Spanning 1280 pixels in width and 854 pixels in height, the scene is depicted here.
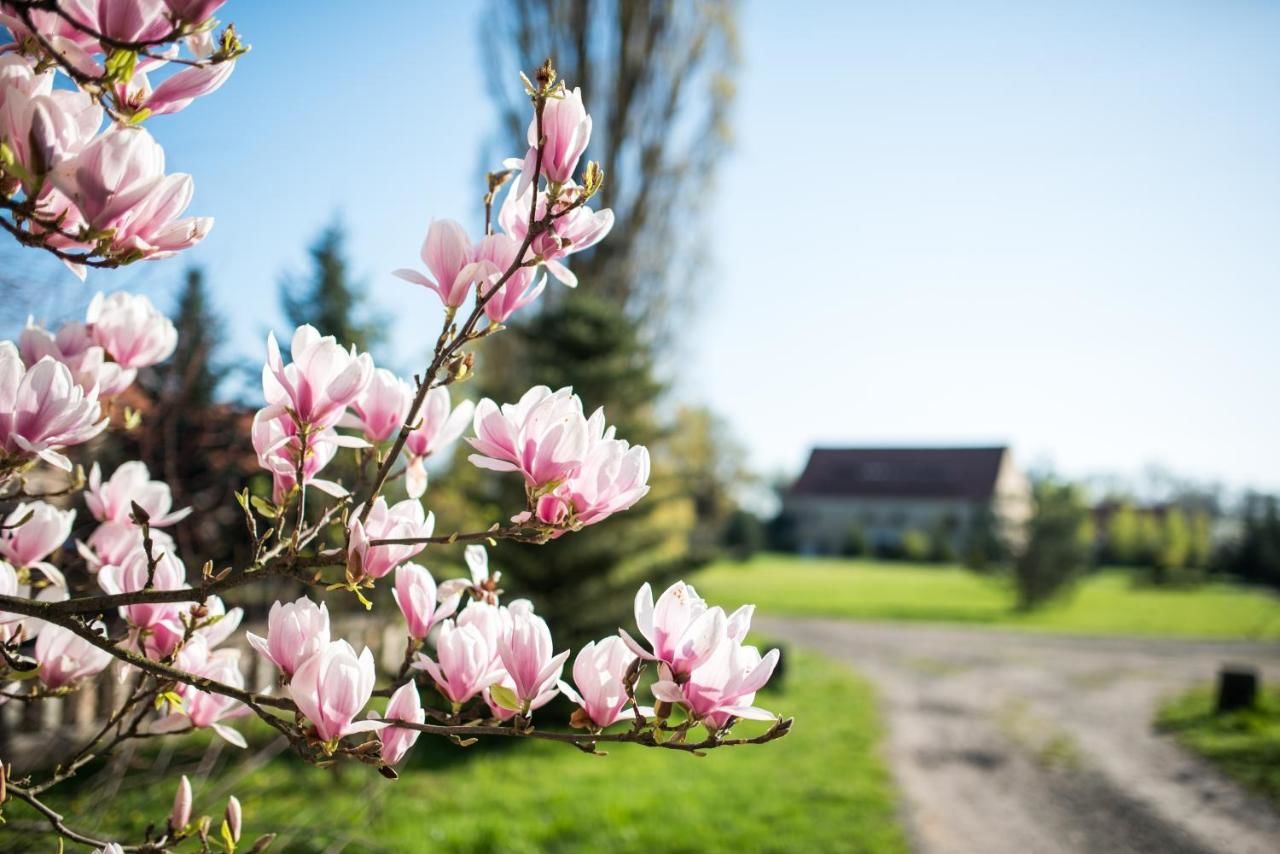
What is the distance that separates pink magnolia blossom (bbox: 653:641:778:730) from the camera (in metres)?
0.94

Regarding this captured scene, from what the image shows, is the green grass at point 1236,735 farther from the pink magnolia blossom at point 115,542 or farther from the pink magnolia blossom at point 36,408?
the pink magnolia blossom at point 36,408

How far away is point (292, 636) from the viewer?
94cm

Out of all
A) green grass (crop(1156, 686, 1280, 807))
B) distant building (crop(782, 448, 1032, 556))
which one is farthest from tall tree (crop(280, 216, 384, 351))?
distant building (crop(782, 448, 1032, 556))

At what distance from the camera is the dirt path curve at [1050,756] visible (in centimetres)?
512

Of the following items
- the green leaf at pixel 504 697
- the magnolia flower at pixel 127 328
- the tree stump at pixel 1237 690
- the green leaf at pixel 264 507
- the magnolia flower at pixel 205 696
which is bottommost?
the tree stump at pixel 1237 690

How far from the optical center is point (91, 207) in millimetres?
801

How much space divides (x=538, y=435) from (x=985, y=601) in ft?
75.6

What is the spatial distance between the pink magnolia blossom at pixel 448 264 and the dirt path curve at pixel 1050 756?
Result: 15.9 feet

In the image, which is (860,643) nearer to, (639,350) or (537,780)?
(639,350)

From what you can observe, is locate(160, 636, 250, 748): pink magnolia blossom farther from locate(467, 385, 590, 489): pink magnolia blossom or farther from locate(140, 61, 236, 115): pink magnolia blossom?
locate(140, 61, 236, 115): pink magnolia blossom

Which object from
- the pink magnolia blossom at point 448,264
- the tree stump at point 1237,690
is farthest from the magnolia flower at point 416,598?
the tree stump at point 1237,690

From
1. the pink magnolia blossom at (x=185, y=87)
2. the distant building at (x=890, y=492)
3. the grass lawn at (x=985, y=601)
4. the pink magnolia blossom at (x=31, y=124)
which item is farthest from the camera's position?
the distant building at (x=890, y=492)

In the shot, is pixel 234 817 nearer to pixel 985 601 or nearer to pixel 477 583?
pixel 477 583

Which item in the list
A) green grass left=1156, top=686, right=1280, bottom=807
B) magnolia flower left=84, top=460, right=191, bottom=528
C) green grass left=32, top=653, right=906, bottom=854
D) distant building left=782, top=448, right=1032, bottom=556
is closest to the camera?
magnolia flower left=84, top=460, right=191, bottom=528
